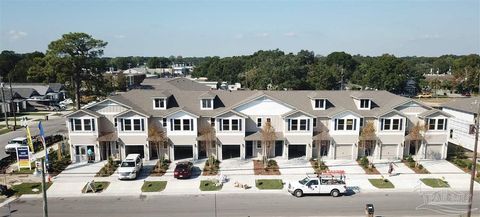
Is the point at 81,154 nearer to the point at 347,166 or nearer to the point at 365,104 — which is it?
the point at 347,166

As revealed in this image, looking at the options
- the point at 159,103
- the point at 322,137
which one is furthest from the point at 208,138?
the point at 322,137

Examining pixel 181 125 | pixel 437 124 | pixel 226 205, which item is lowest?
pixel 226 205

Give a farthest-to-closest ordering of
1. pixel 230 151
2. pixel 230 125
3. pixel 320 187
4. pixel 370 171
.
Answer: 1. pixel 230 151
2. pixel 230 125
3. pixel 370 171
4. pixel 320 187

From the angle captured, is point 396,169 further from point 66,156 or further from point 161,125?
point 66,156

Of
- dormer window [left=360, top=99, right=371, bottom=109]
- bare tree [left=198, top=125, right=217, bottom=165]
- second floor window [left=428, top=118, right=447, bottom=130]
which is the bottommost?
bare tree [left=198, top=125, right=217, bottom=165]

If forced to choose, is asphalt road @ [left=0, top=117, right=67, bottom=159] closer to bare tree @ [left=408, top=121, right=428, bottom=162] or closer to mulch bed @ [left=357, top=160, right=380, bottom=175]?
mulch bed @ [left=357, top=160, right=380, bottom=175]

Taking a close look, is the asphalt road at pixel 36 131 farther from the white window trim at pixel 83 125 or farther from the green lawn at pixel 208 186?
the green lawn at pixel 208 186

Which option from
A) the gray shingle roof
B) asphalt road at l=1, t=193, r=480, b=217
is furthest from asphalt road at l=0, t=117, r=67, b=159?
the gray shingle roof

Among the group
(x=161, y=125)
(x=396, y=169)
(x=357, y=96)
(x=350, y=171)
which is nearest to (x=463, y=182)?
(x=396, y=169)
